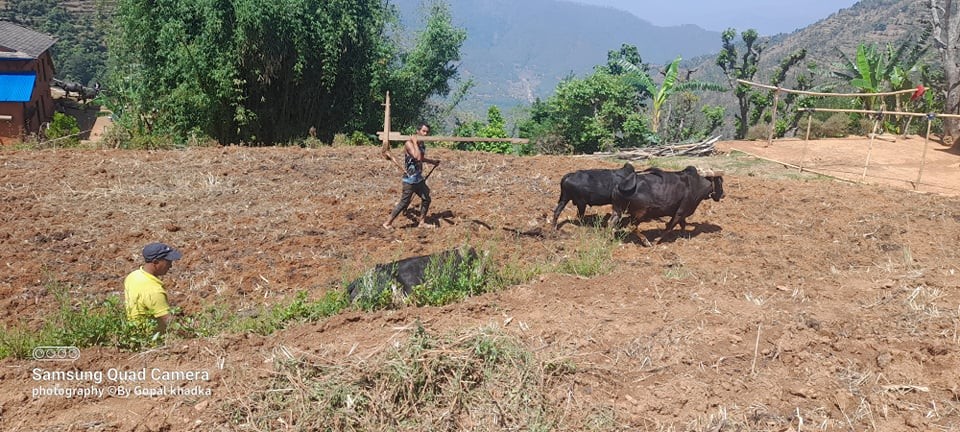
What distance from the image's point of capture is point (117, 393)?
14.9ft

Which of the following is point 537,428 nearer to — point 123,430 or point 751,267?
point 123,430

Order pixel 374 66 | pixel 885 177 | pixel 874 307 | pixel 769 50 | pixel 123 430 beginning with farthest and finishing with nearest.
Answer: pixel 769 50
pixel 374 66
pixel 885 177
pixel 874 307
pixel 123 430

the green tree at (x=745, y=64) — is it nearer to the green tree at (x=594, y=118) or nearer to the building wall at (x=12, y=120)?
the green tree at (x=594, y=118)

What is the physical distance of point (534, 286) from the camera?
6762 millimetres

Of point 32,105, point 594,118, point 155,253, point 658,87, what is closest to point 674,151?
point 594,118

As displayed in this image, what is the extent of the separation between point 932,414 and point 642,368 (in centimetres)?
208

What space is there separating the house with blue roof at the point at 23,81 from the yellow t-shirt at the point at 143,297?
1976cm

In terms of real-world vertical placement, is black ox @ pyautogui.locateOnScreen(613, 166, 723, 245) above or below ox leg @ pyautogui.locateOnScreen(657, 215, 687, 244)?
above

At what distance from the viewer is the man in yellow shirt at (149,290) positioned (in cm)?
529

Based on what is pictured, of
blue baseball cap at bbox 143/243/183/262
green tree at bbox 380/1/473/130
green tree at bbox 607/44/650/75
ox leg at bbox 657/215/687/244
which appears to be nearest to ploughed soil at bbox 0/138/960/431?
ox leg at bbox 657/215/687/244

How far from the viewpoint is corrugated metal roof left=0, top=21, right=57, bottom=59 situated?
2692 cm

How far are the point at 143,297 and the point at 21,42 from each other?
31.3m

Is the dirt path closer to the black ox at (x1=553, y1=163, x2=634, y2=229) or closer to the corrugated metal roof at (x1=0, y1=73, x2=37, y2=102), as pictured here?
the black ox at (x1=553, y1=163, x2=634, y2=229)

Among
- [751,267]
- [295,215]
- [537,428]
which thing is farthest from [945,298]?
[295,215]
